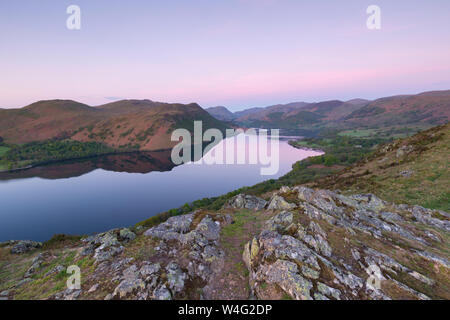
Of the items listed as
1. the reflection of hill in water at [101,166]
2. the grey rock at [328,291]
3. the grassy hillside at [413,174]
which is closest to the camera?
the grey rock at [328,291]

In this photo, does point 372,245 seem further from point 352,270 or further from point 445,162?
point 445,162

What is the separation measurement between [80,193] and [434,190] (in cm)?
11994

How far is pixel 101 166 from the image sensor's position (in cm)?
14338

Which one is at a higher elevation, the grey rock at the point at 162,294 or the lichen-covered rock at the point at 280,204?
the lichen-covered rock at the point at 280,204

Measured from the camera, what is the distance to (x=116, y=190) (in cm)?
9375

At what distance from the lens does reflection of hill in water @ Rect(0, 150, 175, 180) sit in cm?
12147

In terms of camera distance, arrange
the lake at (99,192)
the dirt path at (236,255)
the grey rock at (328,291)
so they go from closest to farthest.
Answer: the grey rock at (328,291) → the dirt path at (236,255) → the lake at (99,192)

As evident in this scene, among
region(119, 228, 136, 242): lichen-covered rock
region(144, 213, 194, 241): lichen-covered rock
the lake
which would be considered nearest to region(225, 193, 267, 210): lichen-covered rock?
Result: region(144, 213, 194, 241): lichen-covered rock

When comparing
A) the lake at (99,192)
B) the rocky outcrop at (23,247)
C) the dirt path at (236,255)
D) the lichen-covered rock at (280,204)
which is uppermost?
the lichen-covered rock at (280,204)

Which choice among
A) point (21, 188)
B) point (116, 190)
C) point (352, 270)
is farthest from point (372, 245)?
point (21, 188)

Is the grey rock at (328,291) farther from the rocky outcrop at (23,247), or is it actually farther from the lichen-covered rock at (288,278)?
the rocky outcrop at (23,247)

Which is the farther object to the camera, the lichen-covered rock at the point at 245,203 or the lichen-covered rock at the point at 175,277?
the lichen-covered rock at the point at 245,203

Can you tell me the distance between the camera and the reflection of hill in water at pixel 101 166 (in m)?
121

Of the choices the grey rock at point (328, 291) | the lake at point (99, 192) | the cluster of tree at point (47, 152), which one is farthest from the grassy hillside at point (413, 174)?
the cluster of tree at point (47, 152)
